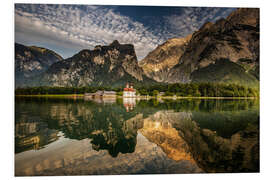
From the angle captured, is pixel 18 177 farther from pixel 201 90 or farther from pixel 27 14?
pixel 201 90

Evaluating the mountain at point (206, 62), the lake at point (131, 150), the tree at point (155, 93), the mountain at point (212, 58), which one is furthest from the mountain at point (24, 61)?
the mountain at point (212, 58)

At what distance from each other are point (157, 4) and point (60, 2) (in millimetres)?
3918

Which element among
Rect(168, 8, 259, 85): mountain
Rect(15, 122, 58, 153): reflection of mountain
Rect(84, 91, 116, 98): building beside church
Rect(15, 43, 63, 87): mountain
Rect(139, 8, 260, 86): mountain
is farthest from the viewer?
Rect(139, 8, 260, 86): mountain

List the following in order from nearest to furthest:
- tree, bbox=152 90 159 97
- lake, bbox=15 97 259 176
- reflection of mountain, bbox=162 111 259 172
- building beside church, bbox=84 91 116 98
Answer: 1. lake, bbox=15 97 259 176
2. reflection of mountain, bbox=162 111 259 172
3. tree, bbox=152 90 159 97
4. building beside church, bbox=84 91 116 98

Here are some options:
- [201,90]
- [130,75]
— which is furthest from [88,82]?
[201,90]

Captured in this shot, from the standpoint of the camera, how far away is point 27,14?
7.56 metres

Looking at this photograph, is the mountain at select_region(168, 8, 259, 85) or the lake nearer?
the lake

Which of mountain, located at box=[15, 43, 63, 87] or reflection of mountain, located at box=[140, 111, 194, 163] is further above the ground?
mountain, located at box=[15, 43, 63, 87]

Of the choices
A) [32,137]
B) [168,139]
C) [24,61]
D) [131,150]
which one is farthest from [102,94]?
[131,150]

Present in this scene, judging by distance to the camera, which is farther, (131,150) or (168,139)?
(168,139)

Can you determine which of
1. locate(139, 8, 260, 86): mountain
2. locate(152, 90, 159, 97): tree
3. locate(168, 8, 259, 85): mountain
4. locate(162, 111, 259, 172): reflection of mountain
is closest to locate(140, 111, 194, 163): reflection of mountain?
locate(162, 111, 259, 172): reflection of mountain

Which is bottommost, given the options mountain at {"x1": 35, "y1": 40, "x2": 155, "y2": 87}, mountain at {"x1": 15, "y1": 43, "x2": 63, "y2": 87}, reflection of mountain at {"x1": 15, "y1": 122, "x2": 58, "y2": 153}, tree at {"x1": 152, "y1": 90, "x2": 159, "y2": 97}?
reflection of mountain at {"x1": 15, "y1": 122, "x2": 58, "y2": 153}

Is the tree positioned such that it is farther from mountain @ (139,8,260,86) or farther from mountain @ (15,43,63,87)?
mountain @ (15,43,63,87)

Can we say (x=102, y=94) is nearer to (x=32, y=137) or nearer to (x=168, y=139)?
(x=32, y=137)
